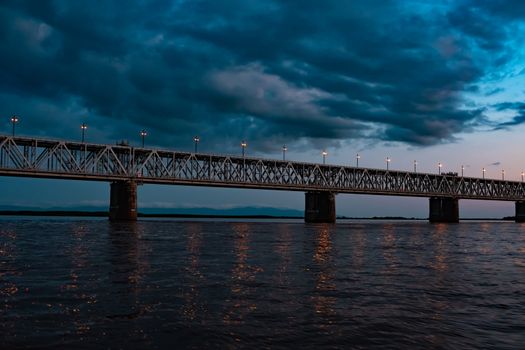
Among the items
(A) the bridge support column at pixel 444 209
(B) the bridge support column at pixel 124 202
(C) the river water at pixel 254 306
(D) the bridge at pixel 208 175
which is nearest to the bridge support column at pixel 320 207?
(D) the bridge at pixel 208 175

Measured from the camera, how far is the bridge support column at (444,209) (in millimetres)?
181500

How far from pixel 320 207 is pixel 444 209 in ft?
215

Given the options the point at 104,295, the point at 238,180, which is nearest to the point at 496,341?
the point at 104,295

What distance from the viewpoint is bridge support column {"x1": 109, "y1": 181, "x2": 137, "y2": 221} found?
359 feet

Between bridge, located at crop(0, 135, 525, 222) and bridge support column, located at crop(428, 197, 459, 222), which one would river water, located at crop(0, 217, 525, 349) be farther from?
bridge support column, located at crop(428, 197, 459, 222)

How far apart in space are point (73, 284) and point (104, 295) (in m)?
2.50

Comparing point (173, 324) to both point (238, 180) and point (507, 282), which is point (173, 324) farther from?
point (238, 180)

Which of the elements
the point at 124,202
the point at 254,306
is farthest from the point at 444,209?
the point at 254,306

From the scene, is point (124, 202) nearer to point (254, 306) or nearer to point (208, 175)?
point (208, 175)

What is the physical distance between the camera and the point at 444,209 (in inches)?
7234

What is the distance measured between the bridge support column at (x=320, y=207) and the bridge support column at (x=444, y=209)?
196ft

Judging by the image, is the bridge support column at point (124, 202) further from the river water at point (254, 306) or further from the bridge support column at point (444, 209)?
the bridge support column at point (444, 209)

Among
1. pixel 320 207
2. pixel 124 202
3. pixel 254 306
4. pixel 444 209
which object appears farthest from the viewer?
pixel 444 209

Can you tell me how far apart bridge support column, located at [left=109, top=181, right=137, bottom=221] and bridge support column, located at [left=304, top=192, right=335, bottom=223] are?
54.3 metres
